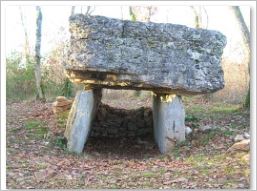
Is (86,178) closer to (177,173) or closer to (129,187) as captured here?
(129,187)

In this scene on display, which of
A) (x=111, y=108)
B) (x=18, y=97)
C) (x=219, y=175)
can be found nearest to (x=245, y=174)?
(x=219, y=175)

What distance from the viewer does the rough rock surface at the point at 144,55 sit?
699 cm

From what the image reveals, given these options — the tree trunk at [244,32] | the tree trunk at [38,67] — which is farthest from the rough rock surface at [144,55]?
the tree trunk at [38,67]

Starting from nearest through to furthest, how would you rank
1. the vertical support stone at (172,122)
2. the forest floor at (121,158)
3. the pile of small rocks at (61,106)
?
the forest floor at (121,158), the vertical support stone at (172,122), the pile of small rocks at (61,106)

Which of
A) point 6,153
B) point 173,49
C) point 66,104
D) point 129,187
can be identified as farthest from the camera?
point 66,104

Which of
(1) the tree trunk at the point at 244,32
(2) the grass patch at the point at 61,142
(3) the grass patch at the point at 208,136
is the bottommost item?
(2) the grass patch at the point at 61,142

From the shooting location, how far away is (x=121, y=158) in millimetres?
7570

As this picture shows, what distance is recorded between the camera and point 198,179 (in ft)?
19.8

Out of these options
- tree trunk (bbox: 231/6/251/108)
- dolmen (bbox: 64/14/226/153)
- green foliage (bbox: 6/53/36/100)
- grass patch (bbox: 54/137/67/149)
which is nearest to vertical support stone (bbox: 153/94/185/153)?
dolmen (bbox: 64/14/226/153)

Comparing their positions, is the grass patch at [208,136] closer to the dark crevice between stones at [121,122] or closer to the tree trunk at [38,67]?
the dark crevice between stones at [121,122]

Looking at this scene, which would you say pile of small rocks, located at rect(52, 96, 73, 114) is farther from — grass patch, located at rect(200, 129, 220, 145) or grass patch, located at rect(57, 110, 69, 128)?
grass patch, located at rect(200, 129, 220, 145)

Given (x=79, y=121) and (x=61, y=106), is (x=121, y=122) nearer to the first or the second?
(x=61, y=106)

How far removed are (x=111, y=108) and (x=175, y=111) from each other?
2075 millimetres

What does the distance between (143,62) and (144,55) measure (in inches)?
4.1
